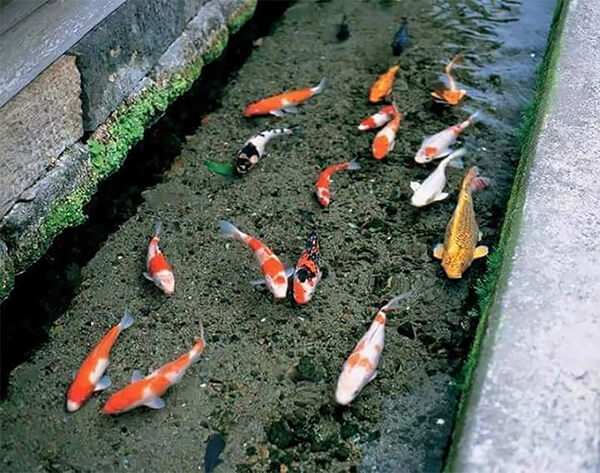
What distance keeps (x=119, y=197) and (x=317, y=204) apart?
4.37 ft

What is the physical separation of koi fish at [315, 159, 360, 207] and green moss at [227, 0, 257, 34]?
2128 millimetres

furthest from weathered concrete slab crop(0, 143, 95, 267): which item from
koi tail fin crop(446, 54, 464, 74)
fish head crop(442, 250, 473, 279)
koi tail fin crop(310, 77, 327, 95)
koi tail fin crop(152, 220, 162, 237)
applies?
koi tail fin crop(446, 54, 464, 74)

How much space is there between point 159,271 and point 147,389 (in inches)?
34.3

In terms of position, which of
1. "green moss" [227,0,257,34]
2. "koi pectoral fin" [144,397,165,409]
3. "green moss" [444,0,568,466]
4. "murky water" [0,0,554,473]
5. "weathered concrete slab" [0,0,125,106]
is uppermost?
"weathered concrete slab" [0,0,125,106]

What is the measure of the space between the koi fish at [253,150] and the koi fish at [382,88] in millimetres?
806

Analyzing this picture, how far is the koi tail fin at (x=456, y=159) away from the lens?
18.5 ft

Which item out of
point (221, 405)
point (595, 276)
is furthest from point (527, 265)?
point (221, 405)

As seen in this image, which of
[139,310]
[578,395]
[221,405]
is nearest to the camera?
[578,395]

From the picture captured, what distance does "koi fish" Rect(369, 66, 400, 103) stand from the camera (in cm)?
629

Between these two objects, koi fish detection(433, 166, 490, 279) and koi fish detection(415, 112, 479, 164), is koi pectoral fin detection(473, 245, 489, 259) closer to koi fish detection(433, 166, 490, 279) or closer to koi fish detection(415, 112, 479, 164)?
koi fish detection(433, 166, 490, 279)

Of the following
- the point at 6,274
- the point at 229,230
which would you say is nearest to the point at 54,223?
the point at 6,274

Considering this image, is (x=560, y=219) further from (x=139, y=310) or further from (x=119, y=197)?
(x=119, y=197)

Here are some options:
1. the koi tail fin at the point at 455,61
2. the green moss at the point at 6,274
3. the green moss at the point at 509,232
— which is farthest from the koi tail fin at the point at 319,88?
the green moss at the point at 6,274

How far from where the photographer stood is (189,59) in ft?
21.1
